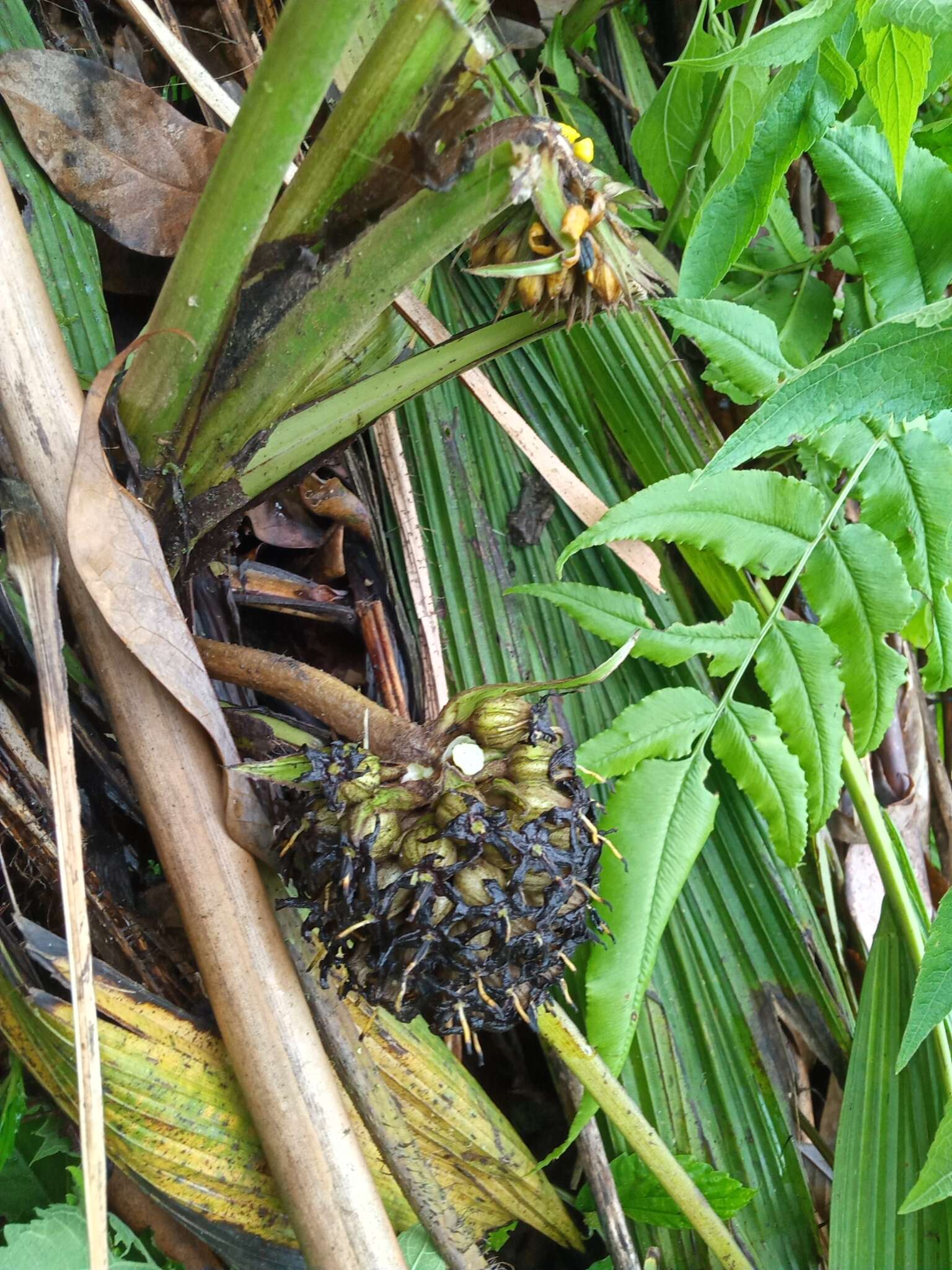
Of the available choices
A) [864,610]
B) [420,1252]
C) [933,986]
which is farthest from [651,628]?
[420,1252]

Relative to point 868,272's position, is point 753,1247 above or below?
below

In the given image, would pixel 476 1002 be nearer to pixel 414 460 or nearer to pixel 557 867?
pixel 557 867

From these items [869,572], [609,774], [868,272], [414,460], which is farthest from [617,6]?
[609,774]

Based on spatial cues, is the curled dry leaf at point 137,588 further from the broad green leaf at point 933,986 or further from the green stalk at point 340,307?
the broad green leaf at point 933,986

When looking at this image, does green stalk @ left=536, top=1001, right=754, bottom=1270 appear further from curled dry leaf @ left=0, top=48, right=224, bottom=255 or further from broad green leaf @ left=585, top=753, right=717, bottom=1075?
curled dry leaf @ left=0, top=48, right=224, bottom=255

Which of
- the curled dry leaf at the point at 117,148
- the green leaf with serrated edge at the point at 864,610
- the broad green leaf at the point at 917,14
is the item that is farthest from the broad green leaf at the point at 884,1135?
the curled dry leaf at the point at 117,148

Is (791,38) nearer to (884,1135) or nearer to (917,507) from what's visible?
(917,507)
